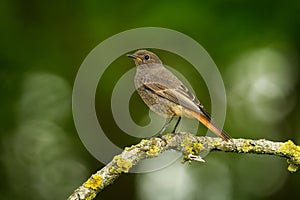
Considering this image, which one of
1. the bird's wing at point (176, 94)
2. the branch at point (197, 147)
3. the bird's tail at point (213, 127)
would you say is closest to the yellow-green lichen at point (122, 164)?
the branch at point (197, 147)

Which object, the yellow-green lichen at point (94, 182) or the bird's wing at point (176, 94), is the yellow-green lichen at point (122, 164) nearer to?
the yellow-green lichen at point (94, 182)

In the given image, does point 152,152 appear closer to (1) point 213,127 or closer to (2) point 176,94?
(1) point 213,127

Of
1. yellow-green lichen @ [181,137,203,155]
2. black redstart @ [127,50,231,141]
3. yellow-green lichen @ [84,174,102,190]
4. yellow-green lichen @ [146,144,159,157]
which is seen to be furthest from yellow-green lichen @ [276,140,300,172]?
yellow-green lichen @ [84,174,102,190]

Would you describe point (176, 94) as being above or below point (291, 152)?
above

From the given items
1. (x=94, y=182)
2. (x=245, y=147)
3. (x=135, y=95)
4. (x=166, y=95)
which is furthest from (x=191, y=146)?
(x=135, y=95)

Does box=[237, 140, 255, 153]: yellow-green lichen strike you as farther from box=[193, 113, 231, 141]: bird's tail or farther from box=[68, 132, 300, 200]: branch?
box=[193, 113, 231, 141]: bird's tail
